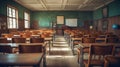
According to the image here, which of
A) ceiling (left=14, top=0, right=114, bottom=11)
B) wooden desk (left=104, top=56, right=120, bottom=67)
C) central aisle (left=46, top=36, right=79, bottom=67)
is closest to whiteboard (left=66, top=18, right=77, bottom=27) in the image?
ceiling (left=14, top=0, right=114, bottom=11)

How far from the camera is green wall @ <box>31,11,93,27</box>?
2283cm

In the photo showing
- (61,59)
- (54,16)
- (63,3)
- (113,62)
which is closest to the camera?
(113,62)

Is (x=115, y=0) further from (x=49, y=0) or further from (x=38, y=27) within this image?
(x=38, y=27)

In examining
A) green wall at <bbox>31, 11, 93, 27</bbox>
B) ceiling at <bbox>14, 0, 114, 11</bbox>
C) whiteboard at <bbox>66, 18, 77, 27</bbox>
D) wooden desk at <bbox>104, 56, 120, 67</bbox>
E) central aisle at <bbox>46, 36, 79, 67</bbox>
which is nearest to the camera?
wooden desk at <bbox>104, 56, 120, 67</bbox>

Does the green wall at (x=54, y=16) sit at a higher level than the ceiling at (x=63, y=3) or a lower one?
lower

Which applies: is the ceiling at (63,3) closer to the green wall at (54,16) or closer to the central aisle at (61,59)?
the green wall at (54,16)

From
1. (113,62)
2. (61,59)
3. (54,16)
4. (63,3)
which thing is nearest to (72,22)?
(54,16)

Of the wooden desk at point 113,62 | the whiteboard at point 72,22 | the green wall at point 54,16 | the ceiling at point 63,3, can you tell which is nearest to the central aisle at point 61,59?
the wooden desk at point 113,62

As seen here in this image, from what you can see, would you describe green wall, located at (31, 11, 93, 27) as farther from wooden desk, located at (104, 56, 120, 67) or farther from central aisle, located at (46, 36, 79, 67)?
wooden desk, located at (104, 56, 120, 67)

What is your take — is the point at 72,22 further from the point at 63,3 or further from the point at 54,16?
the point at 63,3

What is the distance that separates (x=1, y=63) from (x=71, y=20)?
2122 centimetres

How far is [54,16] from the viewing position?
2298cm

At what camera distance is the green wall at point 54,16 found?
22.8m

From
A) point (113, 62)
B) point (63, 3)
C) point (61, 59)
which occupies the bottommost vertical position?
point (61, 59)
